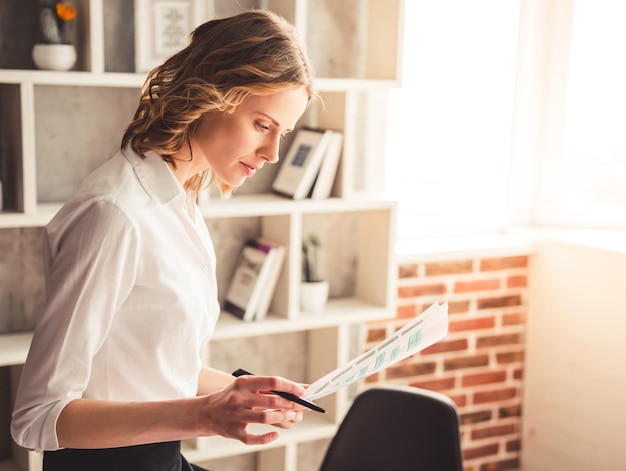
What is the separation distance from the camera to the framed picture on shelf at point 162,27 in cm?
257

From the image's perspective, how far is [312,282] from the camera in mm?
3035

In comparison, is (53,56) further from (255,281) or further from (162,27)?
(255,281)

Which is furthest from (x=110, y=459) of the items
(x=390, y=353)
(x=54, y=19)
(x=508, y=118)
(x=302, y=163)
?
(x=508, y=118)

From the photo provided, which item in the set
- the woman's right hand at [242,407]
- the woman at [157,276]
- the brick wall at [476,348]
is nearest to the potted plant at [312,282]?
the brick wall at [476,348]

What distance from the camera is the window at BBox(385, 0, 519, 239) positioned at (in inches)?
140

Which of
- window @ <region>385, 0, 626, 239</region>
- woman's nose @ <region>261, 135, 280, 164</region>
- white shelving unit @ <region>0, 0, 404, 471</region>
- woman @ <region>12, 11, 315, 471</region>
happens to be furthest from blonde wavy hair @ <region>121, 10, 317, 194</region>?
window @ <region>385, 0, 626, 239</region>

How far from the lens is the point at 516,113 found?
149 inches

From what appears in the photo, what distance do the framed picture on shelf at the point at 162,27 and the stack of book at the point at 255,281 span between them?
2.45ft

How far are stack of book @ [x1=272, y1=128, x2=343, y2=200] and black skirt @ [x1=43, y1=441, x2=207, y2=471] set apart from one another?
53.8 inches

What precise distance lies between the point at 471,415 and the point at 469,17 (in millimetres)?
1771

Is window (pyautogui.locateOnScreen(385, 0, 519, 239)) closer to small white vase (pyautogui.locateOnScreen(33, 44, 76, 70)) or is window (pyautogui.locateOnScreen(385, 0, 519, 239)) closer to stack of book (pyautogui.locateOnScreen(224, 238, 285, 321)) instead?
stack of book (pyautogui.locateOnScreen(224, 238, 285, 321))

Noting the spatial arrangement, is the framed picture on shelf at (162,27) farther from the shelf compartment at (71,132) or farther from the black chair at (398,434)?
the black chair at (398,434)

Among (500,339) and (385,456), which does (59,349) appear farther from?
(500,339)

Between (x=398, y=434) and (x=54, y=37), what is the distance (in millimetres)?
1516
